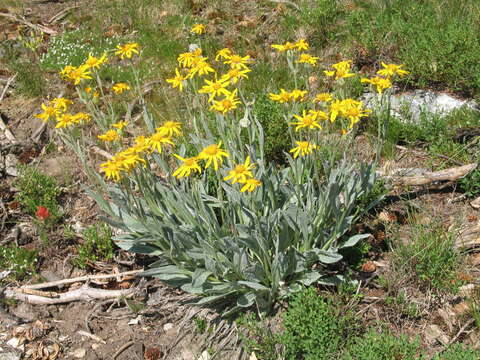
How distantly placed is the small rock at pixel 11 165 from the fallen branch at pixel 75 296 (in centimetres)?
165

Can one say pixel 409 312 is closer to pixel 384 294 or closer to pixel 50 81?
pixel 384 294

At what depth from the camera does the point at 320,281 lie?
3.07 meters

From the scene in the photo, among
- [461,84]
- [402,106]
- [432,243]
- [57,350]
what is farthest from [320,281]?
[461,84]

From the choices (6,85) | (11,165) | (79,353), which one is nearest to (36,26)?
(6,85)

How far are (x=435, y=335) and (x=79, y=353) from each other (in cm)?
237

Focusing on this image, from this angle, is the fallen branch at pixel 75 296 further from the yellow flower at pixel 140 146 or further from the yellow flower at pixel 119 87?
the yellow flower at pixel 119 87

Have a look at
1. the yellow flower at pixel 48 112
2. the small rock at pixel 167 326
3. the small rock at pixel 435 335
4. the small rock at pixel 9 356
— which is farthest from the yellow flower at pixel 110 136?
the small rock at pixel 435 335

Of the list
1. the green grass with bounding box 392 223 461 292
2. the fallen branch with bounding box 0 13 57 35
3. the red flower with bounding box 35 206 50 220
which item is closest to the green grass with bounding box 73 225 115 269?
the red flower with bounding box 35 206 50 220

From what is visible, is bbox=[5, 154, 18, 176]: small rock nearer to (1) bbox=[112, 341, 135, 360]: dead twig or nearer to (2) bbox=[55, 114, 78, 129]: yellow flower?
(2) bbox=[55, 114, 78, 129]: yellow flower

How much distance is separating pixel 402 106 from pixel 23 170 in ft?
12.5

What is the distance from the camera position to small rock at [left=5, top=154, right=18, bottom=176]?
4.81m

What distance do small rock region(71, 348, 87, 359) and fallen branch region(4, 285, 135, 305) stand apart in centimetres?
44

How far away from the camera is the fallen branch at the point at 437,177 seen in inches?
145

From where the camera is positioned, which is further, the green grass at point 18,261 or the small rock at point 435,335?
the green grass at point 18,261
